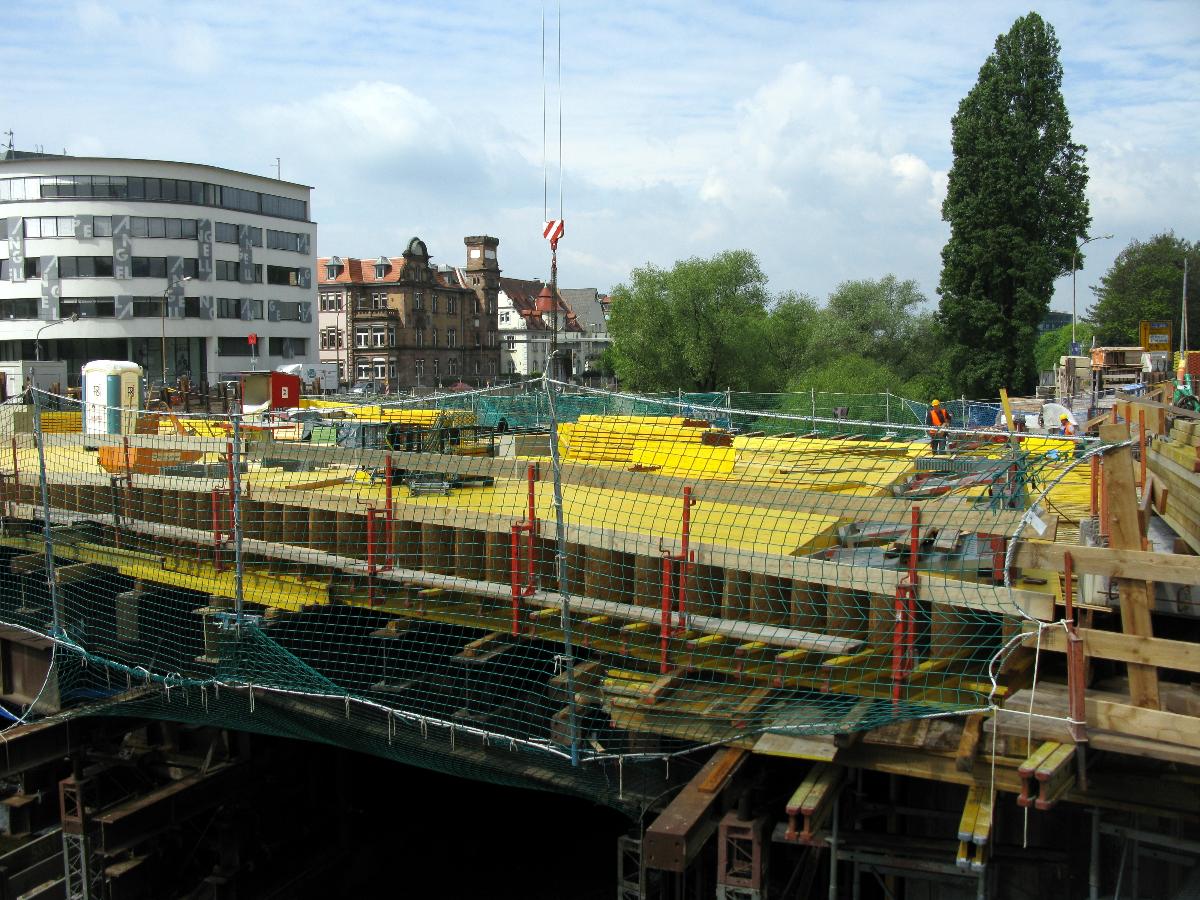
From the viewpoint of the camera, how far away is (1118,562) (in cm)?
562

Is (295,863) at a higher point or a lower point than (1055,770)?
lower

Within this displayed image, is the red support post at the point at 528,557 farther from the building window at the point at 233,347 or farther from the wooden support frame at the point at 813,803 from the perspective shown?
the building window at the point at 233,347

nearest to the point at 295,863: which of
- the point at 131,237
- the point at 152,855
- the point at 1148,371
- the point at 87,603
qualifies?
the point at 152,855

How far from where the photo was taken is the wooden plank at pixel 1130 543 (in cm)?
565

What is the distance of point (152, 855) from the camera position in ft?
35.1

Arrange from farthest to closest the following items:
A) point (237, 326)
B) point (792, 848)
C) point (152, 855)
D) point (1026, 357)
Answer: point (237, 326) → point (1026, 357) → point (152, 855) → point (792, 848)

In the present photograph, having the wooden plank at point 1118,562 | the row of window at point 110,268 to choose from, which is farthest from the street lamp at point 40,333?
the wooden plank at point 1118,562

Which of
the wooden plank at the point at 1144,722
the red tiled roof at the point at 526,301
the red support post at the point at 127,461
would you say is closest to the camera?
the wooden plank at the point at 1144,722

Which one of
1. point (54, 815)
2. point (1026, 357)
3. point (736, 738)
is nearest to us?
point (736, 738)

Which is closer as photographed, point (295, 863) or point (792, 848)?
Result: point (792, 848)

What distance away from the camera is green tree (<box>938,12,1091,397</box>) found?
4281 centimetres

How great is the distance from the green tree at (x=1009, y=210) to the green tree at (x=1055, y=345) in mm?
22952

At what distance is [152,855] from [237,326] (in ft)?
176

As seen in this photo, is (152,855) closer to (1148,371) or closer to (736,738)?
(736,738)
